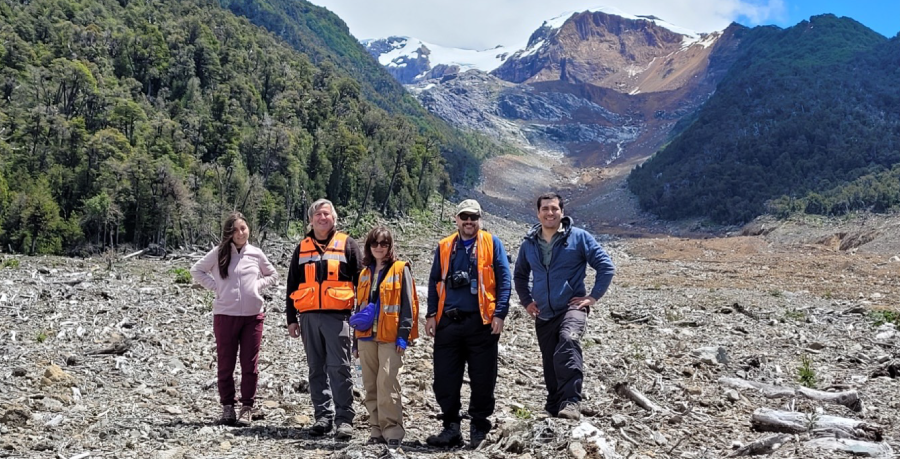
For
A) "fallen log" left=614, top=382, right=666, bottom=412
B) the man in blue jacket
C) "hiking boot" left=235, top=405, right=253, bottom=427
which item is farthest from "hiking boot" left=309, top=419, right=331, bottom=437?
"fallen log" left=614, top=382, right=666, bottom=412

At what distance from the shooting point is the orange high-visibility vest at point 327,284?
225 inches

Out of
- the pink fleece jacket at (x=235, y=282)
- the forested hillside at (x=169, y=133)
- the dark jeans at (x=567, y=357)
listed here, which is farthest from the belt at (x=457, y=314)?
the forested hillside at (x=169, y=133)

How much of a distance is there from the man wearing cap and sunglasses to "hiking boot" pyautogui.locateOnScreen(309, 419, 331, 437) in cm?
97

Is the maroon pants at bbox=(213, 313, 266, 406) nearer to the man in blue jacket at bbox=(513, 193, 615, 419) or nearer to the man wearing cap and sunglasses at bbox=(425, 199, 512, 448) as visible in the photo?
the man wearing cap and sunglasses at bbox=(425, 199, 512, 448)

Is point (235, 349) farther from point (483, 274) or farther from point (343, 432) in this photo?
point (483, 274)

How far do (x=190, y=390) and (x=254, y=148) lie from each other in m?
41.2

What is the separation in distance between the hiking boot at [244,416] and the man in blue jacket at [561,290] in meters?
2.81

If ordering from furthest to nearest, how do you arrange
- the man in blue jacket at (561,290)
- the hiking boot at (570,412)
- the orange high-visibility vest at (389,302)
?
1. the man in blue jacket at (561,290)
2. the orange high-visibility vest at (389,302)
3. the hiking boot at (570,412)

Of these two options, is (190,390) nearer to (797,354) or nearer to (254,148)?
(797,354)

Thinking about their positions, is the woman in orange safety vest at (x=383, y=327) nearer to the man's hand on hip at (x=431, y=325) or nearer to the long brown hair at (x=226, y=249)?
the man's hand on hip at (x=431, y=325)

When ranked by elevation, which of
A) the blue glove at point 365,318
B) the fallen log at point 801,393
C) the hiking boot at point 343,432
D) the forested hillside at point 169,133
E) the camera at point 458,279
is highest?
the forested hillside at point 169,133

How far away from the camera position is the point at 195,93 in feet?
170

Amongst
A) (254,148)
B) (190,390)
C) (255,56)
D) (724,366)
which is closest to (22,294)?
(190,390)

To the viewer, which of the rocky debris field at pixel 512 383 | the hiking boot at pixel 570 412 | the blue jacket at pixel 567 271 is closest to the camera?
the rocky debris field at pixel 512 383
